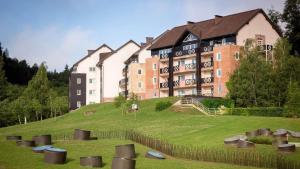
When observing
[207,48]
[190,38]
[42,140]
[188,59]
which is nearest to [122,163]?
[42,140]

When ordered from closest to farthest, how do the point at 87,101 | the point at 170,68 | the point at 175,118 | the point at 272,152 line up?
the point at 272,152 → the point at 175,118 → the point at 170,68 → the point at 87,101

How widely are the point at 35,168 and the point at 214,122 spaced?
90.1ft

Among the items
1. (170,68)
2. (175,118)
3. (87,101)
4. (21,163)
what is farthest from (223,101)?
(87,101)

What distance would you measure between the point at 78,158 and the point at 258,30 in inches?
2071

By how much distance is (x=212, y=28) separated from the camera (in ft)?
263

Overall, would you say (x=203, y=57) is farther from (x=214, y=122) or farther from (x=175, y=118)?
(x=214, y=122)

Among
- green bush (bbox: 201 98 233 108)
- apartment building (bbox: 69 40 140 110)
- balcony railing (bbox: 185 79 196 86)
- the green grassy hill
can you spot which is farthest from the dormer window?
apartment building (bbox: 69 40 140 110)

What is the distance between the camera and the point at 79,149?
36.8 metres

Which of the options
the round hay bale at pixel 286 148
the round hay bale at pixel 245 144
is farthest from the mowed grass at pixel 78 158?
the round hay bale at pixel 245 144

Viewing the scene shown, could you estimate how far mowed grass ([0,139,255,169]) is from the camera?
97.0ft

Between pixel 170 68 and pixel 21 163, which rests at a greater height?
pixel 170 68

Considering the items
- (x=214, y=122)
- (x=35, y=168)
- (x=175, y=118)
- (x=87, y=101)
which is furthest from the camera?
(x=87, y=101)

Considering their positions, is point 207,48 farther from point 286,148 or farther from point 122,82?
point 286,148

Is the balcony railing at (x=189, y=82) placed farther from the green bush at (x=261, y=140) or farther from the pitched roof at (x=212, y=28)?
the green bush at (x=261, y=140)
